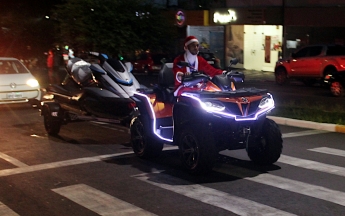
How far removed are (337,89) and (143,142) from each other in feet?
39.9

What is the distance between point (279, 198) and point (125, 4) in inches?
555

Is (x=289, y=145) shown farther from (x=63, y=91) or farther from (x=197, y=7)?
(x=197, y=7)

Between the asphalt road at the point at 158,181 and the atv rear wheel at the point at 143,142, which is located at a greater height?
the atv rear wheel at the point at 143,142

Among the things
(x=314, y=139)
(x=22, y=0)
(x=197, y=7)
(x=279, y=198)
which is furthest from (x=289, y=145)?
(x=197, y=7)

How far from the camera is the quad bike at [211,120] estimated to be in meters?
8.17

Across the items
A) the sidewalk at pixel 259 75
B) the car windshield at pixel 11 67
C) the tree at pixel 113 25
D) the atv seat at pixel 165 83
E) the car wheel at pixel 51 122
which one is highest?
the tree at pixel 113 25

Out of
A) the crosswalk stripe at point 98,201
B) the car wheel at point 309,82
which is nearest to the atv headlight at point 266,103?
the crosswalk stripe at point 98,201

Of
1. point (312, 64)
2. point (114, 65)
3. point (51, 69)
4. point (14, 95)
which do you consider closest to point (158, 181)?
point (114, 65)

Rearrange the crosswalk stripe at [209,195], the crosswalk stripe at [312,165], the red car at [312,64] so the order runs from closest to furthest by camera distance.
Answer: the crosswalk stripe at [209,195] < the crosswalk stripe at [312,165] < the red car at [312,64]

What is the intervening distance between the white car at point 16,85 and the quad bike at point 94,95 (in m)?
4.13

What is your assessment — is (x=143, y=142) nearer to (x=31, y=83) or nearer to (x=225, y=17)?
(x=31, y=83)

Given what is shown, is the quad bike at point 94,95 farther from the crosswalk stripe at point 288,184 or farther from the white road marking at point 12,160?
the crosswalk stripe at point 288,184

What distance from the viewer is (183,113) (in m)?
8.73

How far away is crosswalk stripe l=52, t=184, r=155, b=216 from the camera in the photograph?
6.81 m
